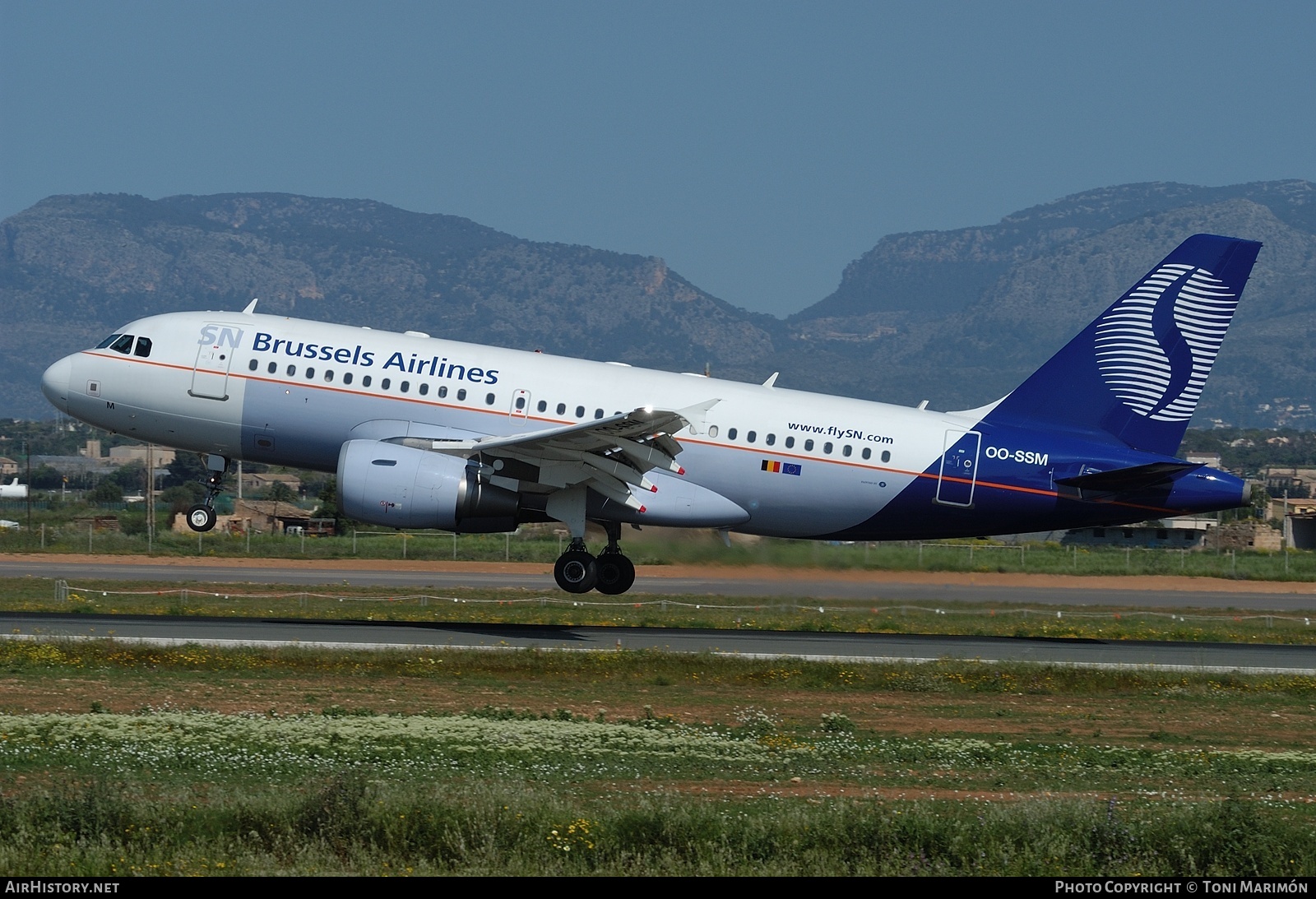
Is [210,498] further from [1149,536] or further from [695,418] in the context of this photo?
[1149,536]

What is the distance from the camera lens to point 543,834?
39.3ft

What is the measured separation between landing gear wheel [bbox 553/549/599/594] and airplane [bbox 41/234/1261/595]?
36mm

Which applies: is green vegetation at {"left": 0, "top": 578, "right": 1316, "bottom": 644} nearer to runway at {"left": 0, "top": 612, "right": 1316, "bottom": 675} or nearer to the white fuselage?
runway at {"left": 0, "top": 612, "right": 1316, "bottom": 675}

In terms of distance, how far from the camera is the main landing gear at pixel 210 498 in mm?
29656

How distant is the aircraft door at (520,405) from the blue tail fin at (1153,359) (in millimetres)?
9388

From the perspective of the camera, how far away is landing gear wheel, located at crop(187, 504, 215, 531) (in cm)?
2961

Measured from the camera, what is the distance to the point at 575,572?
29688 millimetres

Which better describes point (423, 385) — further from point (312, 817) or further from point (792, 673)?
point (312, 817)

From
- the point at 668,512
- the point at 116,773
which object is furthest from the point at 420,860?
the point at 668,512

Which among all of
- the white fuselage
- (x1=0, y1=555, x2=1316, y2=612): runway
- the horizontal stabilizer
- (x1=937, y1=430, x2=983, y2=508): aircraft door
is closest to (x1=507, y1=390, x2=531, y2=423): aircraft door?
the white fuselage

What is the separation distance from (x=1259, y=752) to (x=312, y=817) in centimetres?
1173

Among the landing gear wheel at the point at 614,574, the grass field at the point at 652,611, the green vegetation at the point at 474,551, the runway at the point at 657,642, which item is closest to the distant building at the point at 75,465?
the green vegetation at the point at 474,551

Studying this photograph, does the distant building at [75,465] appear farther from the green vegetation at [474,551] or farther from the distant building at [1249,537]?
the distant building at [1249,537]

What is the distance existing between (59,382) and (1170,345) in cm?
2250
